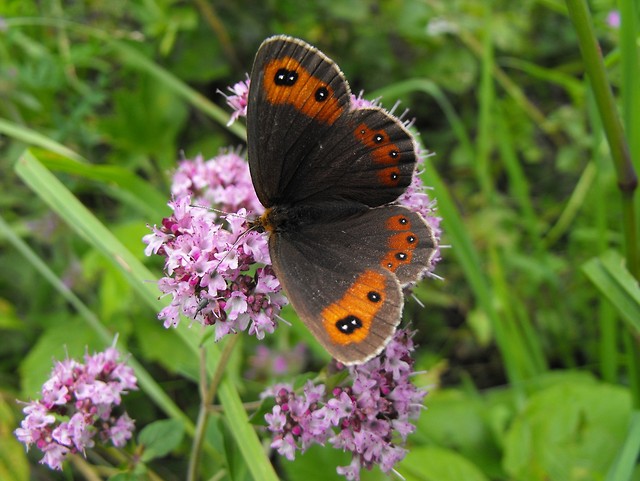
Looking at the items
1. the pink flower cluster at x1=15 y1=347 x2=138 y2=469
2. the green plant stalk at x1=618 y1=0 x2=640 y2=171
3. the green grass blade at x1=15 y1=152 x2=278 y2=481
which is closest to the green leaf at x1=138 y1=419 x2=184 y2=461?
the pink flower cluster at x1=15 y1=347 x2=138 y2=469

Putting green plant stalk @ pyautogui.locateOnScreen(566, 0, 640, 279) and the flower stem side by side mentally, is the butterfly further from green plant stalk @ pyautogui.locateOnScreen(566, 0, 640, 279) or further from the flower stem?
green plant stalk @ pyautogui.locateOnScreen(566, 0, 640, 279)

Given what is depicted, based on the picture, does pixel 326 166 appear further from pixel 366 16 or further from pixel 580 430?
pixel 366 16

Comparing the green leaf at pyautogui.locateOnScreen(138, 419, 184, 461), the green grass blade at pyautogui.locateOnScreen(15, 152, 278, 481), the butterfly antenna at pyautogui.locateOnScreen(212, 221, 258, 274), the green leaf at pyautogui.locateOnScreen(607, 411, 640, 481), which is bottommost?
the green leaf at pyautogui.locateOnScreen(138, 419, 184, 461)

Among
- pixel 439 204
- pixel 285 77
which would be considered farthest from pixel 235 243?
pixel 439 204

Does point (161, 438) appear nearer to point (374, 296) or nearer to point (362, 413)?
point (362, 413)

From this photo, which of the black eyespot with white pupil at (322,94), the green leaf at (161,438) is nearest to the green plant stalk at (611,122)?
the black eyespot with white pupil at (322,94)
